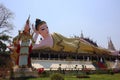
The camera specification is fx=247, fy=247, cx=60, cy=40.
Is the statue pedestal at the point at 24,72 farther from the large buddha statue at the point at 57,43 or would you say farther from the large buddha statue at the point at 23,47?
the large buddha statue at the point at 57,43

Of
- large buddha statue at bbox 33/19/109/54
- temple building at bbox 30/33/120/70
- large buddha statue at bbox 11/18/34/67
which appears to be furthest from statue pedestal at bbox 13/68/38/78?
large buddha statue at bbox 33/19/109/54

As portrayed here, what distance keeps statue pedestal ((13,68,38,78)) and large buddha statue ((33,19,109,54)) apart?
14.2m

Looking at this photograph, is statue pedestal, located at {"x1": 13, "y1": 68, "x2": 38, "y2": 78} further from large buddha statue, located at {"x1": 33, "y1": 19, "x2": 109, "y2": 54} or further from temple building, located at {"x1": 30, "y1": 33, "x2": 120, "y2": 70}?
large buddha statue, located at {"x1": 33, "y1": 19, "x2": 109, "y2": 54}

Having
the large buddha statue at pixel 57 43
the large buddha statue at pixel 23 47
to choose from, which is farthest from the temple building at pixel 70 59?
the large buddha statue at pixel 23 47

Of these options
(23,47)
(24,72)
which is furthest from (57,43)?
(24,72)

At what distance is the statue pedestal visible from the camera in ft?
89.1

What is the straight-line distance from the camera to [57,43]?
4812 centimetres

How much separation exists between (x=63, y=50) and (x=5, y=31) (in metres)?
15.6

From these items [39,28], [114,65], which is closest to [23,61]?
[39,28]

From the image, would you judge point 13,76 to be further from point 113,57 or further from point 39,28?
point 113,57

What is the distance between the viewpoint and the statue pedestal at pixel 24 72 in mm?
27170

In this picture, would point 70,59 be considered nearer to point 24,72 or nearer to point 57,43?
point 57,43

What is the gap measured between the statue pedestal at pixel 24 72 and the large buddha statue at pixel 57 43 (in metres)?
14.2

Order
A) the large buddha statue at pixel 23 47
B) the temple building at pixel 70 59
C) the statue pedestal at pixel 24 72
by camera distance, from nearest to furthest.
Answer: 1. the statue pedestal at pixel 24 72
2. the large buddha statue at pixel 23 47
3. the temple building at pixel 70 59
